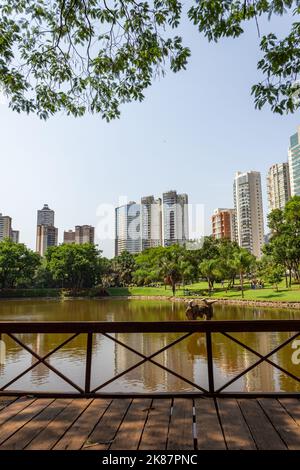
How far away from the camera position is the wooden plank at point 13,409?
3176mm

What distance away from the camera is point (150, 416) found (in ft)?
10.2

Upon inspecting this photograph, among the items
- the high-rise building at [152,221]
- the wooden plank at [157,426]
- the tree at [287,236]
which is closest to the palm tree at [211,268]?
the tree at [287,236]

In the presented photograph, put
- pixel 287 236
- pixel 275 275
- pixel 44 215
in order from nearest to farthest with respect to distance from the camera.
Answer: pixel 275 275 < pixel 287 236 < pixel 44 215

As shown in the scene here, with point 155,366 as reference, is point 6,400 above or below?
above

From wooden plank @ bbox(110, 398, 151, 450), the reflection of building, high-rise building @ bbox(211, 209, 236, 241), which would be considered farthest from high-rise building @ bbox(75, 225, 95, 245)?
wooden plank @ bbox(110, 398, 151, 450)

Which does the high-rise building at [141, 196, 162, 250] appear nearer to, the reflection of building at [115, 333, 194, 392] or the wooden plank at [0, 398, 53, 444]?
the reflection of building at [115, 333, 194, 392]

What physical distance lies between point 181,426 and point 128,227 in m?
76.7

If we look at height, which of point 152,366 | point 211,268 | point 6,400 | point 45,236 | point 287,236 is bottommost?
point 152,366

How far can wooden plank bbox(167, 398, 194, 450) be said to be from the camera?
8.39 feet

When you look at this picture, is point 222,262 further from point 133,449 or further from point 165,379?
point 133,449

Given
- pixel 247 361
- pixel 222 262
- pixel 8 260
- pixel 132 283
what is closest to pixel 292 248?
Answer: pixel 222 262

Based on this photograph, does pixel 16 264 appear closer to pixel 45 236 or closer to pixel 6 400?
pixel 45 236

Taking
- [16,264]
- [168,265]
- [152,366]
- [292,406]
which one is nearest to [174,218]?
[168,265]

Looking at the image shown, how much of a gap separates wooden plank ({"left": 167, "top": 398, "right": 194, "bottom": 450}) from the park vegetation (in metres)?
32.0
